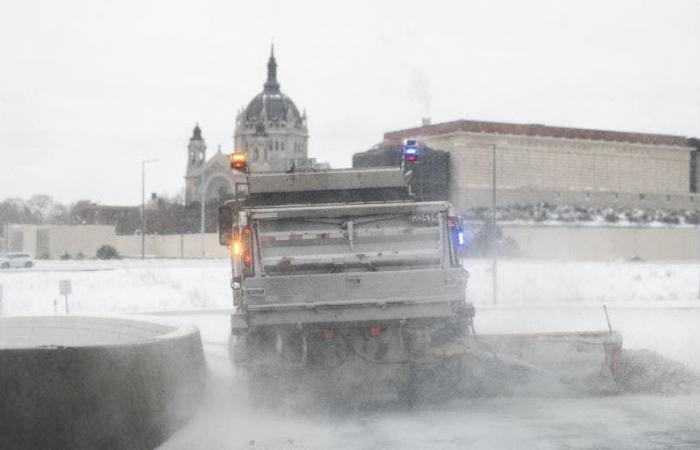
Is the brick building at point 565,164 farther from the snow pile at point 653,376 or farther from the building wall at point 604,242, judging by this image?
the snow pile at point 653,376

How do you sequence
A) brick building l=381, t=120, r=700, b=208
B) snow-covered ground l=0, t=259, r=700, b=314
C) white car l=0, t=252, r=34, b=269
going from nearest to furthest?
snow-covered ground l=0, t=259, r=700, b=314, white car l=0, t=252, r=34, b=269, brick building l=381, t=120, r=700, b=208

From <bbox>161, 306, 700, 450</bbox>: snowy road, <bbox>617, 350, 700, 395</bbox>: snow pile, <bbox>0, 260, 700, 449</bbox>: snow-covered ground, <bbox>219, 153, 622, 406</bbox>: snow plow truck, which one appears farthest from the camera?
<bbox>617, 350, 700, 395</bbox>: snow pile

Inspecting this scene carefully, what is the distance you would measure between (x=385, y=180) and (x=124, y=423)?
6.41m

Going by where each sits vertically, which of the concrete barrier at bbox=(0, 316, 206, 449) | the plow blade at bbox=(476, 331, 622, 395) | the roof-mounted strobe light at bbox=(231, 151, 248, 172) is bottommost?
the plow blade at bbox=(476, 331, 622, 395)

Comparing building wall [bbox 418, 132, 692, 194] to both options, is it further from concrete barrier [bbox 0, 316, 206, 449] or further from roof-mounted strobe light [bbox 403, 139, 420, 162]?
concrete barrier [bbox 0, 316, 206, 449]

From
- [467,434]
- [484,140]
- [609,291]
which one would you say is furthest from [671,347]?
[484,140]

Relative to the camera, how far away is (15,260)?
73.8 m

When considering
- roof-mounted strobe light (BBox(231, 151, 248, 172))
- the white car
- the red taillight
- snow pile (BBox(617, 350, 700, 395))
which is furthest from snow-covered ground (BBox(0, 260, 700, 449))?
the white car

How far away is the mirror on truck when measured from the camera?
14.1 metres

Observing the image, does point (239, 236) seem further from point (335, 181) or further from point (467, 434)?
point (467, 434)

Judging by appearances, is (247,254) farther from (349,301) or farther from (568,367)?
(568,367)

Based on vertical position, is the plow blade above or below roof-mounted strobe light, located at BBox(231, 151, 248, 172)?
below

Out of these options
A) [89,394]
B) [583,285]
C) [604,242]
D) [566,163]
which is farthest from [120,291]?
[566,163]

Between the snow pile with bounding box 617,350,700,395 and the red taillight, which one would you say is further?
the snow pile with bounding box 617,350,700,395
